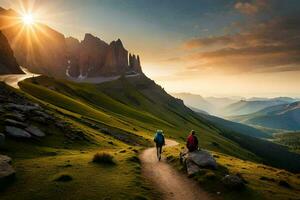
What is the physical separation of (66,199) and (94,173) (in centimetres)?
750

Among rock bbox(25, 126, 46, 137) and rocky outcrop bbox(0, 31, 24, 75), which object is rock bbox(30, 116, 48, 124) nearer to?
rock bbox(25, 126, 46, 137)

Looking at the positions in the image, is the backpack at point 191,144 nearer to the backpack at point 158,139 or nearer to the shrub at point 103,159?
the backpack at point 158,139

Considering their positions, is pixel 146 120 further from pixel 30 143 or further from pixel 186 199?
pixel 186 199

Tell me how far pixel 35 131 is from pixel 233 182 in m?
27.7

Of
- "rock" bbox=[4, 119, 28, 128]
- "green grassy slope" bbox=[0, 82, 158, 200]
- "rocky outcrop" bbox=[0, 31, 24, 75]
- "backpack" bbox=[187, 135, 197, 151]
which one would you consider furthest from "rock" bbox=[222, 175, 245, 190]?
"rocky outcrop" bbox=[0, 31, 24, 75]

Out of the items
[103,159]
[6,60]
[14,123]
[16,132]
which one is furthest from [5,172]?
[6,60]

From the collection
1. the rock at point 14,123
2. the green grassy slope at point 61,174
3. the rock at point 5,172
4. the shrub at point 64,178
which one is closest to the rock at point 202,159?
the green grassy slope at point 61,174

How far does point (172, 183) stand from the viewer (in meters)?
31.1

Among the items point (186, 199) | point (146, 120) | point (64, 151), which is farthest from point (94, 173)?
point (146, 120)

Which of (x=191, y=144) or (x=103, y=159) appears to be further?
(x=191, y=144)

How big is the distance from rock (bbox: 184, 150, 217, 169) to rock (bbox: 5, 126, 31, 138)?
20503 millimetres

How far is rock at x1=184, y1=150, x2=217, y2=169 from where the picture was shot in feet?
113

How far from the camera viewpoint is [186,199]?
1035 inches

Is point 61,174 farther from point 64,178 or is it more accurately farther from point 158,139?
point 158,139
